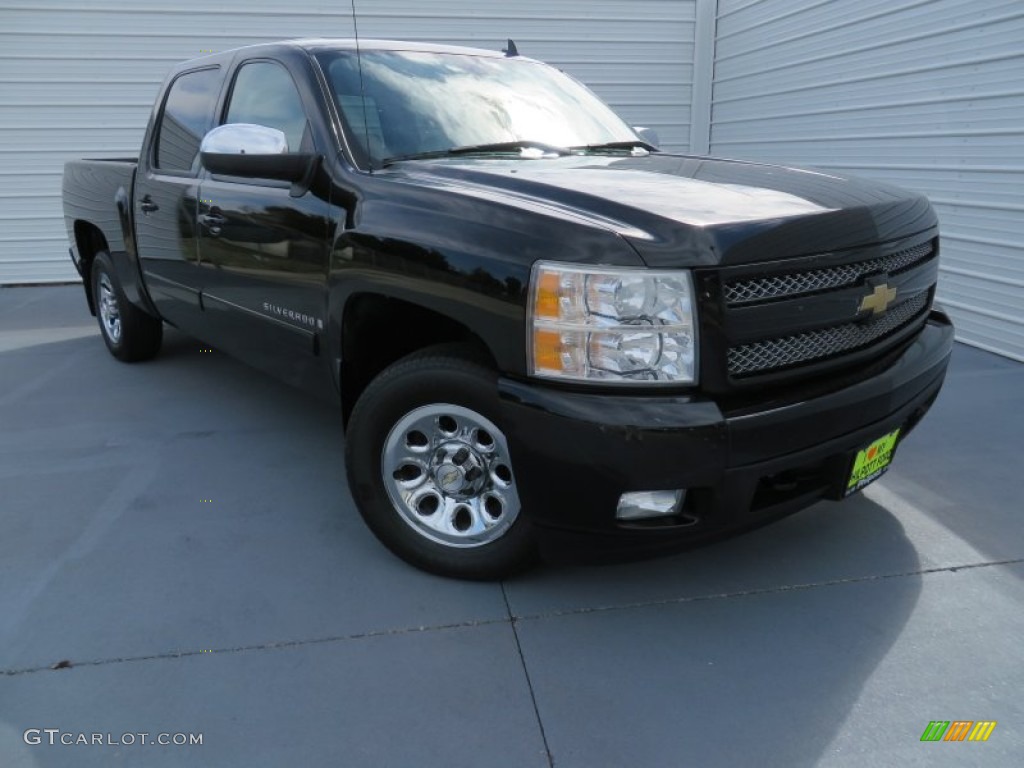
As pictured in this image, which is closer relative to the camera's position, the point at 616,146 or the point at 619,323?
the point at 619,323

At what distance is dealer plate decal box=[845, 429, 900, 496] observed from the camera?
2561 mm

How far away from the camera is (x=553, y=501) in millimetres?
2365

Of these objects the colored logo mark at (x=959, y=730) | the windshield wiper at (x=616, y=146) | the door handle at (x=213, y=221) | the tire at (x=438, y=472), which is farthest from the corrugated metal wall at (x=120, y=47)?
the colored logo mark at (x=959, y=730)

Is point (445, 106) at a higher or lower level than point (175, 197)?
higher

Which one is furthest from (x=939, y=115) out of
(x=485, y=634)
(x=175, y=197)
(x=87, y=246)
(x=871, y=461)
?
(x=87, y=246)

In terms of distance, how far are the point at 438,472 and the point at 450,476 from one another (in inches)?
2.0

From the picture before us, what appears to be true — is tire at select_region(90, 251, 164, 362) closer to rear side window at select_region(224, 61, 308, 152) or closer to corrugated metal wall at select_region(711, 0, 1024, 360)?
rear side window at select_region(224, 61, 308, 152)

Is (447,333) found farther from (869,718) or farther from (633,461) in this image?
(869,718)

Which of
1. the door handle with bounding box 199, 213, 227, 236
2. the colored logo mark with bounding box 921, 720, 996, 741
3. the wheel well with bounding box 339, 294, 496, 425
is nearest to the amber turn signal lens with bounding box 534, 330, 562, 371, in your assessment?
the wheel well with bounding box 339, 294, 496, 425

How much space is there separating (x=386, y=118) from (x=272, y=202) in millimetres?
580

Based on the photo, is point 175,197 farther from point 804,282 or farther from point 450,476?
point 804,282

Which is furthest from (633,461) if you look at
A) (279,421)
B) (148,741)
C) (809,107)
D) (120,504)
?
(809,107)

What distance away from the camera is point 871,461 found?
2.65 meters

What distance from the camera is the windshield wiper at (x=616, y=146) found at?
3.52 metres
